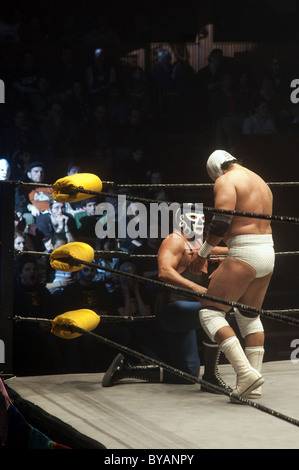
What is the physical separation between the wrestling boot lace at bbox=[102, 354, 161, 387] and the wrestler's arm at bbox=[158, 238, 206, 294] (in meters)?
0.36

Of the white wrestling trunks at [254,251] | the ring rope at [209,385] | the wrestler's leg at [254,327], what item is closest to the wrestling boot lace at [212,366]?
the wrestler's leg at [254,327]

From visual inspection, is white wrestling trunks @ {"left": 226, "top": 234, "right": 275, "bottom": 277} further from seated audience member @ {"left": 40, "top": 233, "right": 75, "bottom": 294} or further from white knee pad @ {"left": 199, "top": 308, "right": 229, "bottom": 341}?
seated audience member @ {"left": 40, "top": 233, "right": 75, "bottom": 294}

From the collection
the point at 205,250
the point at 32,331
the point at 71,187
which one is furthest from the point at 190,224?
the point at 32,331

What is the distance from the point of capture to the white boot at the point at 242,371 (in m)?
2.65

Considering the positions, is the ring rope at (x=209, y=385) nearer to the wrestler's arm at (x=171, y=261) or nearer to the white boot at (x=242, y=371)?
the white boot at (x=242, y=371)

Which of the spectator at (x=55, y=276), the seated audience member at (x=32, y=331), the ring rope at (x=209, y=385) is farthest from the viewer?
the spectator at (x=55, y=276)

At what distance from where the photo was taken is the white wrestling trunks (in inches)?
110

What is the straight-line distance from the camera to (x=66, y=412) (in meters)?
2.49

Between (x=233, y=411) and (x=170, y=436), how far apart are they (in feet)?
1.30

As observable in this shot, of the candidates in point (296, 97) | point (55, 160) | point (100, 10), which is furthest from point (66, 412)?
point (100, 10)

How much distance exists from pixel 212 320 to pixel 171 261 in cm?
37

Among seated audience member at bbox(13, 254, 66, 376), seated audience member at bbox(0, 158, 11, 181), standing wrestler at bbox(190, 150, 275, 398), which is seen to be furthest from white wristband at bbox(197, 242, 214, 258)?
seated audience member at bbox(0, 158, 11, 181)

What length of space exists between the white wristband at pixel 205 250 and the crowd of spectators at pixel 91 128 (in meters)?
1.56
